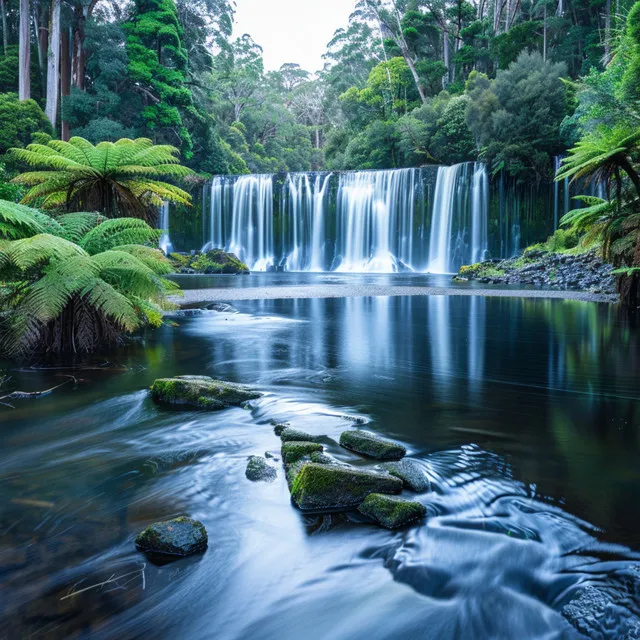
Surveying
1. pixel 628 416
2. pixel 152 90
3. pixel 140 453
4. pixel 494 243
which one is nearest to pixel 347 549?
pixel 140 453

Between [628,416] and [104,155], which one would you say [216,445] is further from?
[104,155]

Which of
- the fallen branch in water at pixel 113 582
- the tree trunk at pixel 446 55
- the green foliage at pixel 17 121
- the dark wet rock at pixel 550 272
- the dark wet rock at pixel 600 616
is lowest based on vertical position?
the dark wet rock at pixel 600 616

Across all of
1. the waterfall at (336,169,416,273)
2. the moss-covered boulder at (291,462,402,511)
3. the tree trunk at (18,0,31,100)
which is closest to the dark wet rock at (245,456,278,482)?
the moss-covered boulder at (291,462,402,511)

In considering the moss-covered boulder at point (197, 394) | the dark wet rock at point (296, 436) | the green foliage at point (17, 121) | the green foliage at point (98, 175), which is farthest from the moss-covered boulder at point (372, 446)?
the green foliage at point (17, 121)

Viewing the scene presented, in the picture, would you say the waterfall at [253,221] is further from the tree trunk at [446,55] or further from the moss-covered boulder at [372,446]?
the moss-covered boulder at [372,446]

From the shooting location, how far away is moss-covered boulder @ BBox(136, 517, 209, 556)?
204 centimetres

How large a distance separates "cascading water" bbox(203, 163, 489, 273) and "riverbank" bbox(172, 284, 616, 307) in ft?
36.8

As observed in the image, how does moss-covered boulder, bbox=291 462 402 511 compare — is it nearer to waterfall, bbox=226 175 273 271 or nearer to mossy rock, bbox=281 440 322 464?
mossy rock, bbox=281 440 322 464

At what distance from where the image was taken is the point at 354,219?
28.0m

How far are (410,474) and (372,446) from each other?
40 centimetres

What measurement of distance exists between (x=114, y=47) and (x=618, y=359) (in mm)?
31405

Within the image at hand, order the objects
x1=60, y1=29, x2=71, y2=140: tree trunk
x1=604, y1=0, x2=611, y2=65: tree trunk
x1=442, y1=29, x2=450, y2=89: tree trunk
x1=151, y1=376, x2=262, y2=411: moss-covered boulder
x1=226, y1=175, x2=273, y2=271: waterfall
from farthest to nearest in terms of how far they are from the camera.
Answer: x1=442, y1=29, x2=450, y2=89: tree trunk, x1=60, y1=29, x2=71, y2=140: tree trunk, x1=226, y1=175, x2=273, y2=271: waterfall, x1=604, y1=0, x2=611, y2=65: tree trunk, x1=151, y1=376, x2=262, y2=411: moss-covered boulder

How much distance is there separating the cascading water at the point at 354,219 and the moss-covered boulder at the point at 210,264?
4.51 meters

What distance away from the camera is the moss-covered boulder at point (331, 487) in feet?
7.82
